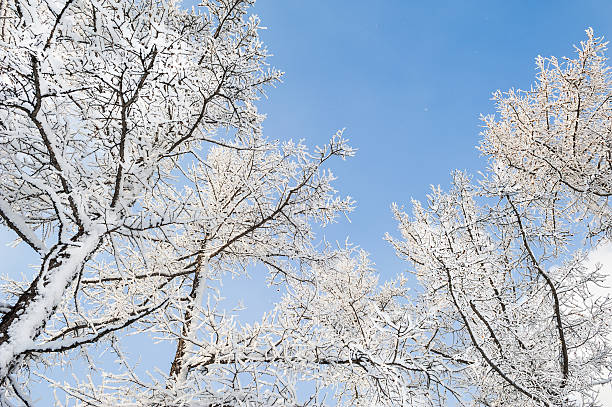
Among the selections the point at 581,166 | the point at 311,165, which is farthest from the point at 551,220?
the point at 311,165

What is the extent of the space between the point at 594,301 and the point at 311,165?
3744mm

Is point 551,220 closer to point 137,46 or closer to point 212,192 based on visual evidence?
point 212,192

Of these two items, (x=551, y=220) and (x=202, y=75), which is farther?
(x=551, y=220)

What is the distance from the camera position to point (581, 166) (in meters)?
6.27

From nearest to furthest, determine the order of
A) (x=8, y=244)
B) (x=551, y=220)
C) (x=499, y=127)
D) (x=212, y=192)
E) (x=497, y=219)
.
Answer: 1. (x=8, y=244)
2. (x=497, y=219)
3. (x=212, y=192)
4. (x=551, y=220)
5. (x=499, y=127)

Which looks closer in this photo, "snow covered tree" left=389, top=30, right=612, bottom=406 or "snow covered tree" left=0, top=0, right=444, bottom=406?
"snow covered tree" left=0, top=0, right=444, bottom=406

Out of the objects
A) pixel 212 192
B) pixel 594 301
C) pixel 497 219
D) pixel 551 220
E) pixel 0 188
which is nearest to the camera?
pixel 0 188

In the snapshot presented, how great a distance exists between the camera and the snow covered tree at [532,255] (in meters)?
3.79

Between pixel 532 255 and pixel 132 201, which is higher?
pixel 532 255

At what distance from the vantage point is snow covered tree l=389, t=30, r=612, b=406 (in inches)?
149

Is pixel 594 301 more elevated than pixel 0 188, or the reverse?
pixel 594 301

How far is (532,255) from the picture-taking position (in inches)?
184

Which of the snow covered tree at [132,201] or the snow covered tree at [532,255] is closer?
the snow covered tree at [132,201]

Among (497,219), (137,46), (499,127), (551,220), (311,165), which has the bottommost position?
(137,46)
